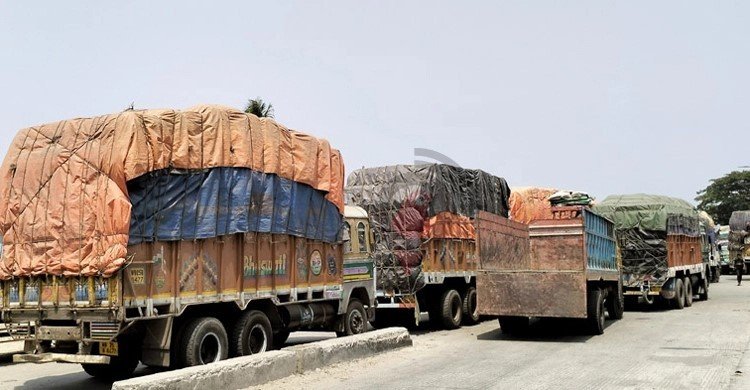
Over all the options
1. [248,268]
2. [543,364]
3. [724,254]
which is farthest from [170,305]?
[724,254]

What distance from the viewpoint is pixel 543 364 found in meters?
10.3

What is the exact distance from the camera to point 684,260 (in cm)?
2055

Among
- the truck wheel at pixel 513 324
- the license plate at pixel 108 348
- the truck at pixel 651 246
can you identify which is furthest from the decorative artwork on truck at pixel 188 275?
the truck at pixel 651 246

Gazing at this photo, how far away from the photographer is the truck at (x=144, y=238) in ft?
27.8

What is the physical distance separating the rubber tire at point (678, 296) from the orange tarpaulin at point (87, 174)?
14.1 m

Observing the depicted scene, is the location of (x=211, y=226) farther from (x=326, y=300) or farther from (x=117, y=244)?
(x=326, y=300)

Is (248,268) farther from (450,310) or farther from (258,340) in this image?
(450,310)

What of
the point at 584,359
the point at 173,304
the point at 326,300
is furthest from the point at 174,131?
the point at 584,359

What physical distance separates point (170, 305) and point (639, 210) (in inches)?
568

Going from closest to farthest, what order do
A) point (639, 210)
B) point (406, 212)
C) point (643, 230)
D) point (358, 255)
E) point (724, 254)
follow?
point (358, 255)
point (406, 212)
point (643, 230)
point (639, 210)
point (724, 254)

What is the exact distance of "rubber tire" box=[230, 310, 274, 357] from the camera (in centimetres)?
995

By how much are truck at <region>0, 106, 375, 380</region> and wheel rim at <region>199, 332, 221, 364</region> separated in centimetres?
2

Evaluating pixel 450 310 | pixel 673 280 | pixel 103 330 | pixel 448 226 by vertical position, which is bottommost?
pixel 450 310

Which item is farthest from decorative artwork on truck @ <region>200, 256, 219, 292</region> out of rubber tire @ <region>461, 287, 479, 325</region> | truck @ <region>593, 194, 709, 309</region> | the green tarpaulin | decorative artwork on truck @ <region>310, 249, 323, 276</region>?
the green tarpaulin
